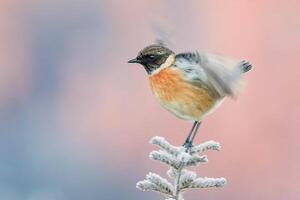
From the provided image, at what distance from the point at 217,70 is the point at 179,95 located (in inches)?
4.8

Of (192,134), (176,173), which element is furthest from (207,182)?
(192,134)

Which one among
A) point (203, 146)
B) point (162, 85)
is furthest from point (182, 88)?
point (203, 146)

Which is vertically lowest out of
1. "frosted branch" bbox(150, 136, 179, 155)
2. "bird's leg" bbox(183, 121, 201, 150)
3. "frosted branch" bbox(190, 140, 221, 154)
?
"frosted branch" bbox(150, 136, 179, 155)

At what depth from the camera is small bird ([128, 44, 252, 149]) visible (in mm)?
1447

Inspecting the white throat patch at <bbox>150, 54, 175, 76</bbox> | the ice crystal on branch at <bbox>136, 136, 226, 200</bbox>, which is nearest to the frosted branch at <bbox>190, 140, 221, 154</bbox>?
the ice crystal on branch at <bbox>136, 136, 226, 200</bbox>

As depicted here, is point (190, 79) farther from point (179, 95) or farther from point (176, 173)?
point (176, 173)

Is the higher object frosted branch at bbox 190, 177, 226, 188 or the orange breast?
the orange breast

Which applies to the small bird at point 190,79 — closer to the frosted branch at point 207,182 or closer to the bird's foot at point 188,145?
the bird's foot at point 188,145

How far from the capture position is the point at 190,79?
156 cm

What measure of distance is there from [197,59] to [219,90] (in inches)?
2.3

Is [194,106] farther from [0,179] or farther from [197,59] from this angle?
[0,179]

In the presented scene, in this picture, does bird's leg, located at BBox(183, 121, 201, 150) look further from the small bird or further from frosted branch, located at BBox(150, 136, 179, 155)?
frosted branch, located at BBox(150, 136, 179, 155)

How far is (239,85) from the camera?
1429mm

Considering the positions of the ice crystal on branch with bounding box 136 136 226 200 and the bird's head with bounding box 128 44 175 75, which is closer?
Result: the ice crystal on branch with bounding box 136 136 226 200
